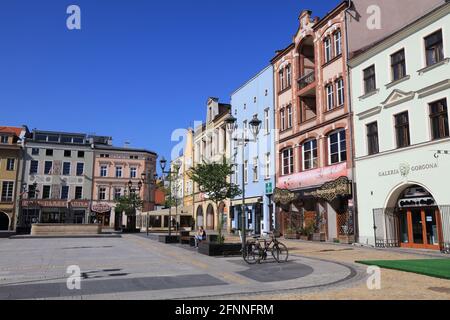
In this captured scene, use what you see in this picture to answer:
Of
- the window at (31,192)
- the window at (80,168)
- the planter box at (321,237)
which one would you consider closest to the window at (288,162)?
the planter box at (321,237)

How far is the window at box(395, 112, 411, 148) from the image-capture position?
21422mm

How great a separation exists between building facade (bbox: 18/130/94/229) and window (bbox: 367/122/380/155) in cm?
5121

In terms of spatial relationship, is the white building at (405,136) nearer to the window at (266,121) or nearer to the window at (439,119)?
the window at (439,119)

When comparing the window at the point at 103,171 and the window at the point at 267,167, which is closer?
the window at the point at 267,167

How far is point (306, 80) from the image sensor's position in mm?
32719

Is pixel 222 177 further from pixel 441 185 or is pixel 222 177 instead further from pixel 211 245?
pixel 441 185

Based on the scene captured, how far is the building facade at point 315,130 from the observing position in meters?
26.9

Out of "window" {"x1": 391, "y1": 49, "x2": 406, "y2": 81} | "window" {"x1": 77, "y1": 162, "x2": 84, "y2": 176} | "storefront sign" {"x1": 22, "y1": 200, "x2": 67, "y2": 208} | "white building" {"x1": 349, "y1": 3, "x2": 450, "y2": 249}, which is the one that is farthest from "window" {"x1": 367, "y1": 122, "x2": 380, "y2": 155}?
"window" {"x1": 77, "y1": 162, "x2": 84, "y2": 176}

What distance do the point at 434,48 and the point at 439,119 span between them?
3517mm

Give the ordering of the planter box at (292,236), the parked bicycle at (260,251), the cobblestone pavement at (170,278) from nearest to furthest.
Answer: the cobblestone pavement at (170,278), the parked bicycle at (260,251), the planter box at (292,236)

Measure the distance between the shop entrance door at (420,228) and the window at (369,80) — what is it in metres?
7.41

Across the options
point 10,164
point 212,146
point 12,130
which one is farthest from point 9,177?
point 212,146
